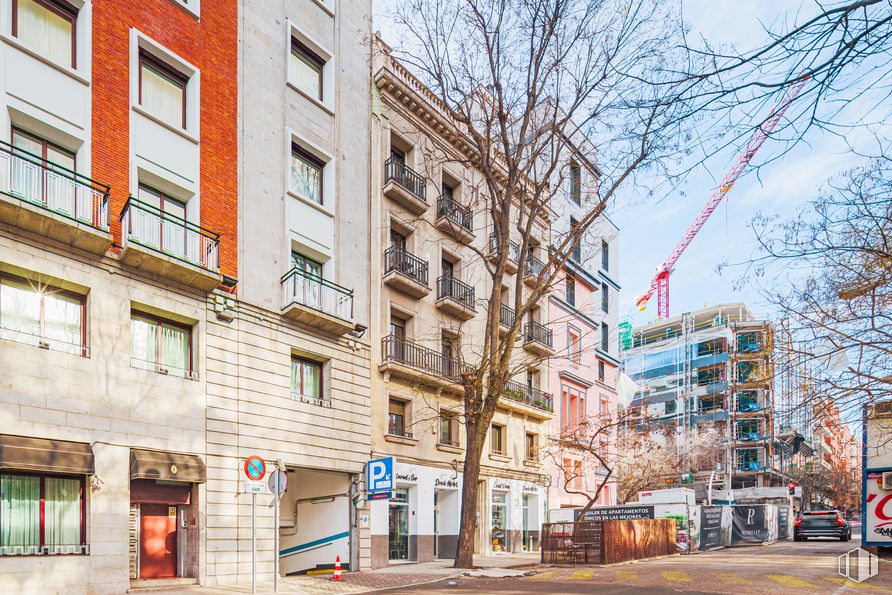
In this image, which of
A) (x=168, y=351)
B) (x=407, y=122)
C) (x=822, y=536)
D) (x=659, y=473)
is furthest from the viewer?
(x=659, y=473)

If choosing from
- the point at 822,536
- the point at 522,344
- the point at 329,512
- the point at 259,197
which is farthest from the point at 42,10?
the point at 822,536

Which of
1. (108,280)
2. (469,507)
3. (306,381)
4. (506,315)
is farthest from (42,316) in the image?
(506,315)

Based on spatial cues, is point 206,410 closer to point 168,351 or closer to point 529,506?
point 168,351

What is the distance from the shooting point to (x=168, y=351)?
18734 mm

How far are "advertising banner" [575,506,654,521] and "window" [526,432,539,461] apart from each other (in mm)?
5638

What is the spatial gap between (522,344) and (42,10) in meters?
23.5

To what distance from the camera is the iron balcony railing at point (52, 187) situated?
15.2m

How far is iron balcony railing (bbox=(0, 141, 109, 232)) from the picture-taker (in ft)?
49.7

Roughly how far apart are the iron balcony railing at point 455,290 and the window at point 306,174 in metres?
7.51

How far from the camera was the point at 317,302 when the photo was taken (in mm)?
23188

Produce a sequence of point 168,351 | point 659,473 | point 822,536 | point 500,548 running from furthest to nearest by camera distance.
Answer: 1. point 659,473
2. point 822,536
3. point 500,548
4. point 168,351

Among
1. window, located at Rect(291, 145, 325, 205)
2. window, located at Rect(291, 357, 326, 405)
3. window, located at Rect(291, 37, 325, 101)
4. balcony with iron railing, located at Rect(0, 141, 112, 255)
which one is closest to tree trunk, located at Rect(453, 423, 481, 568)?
window, located at Rect(291, 357, 326, 405)

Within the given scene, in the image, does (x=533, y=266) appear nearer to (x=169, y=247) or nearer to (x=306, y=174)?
(x=306, y=174)

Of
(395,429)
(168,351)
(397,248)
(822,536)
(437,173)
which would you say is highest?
(437,173)
